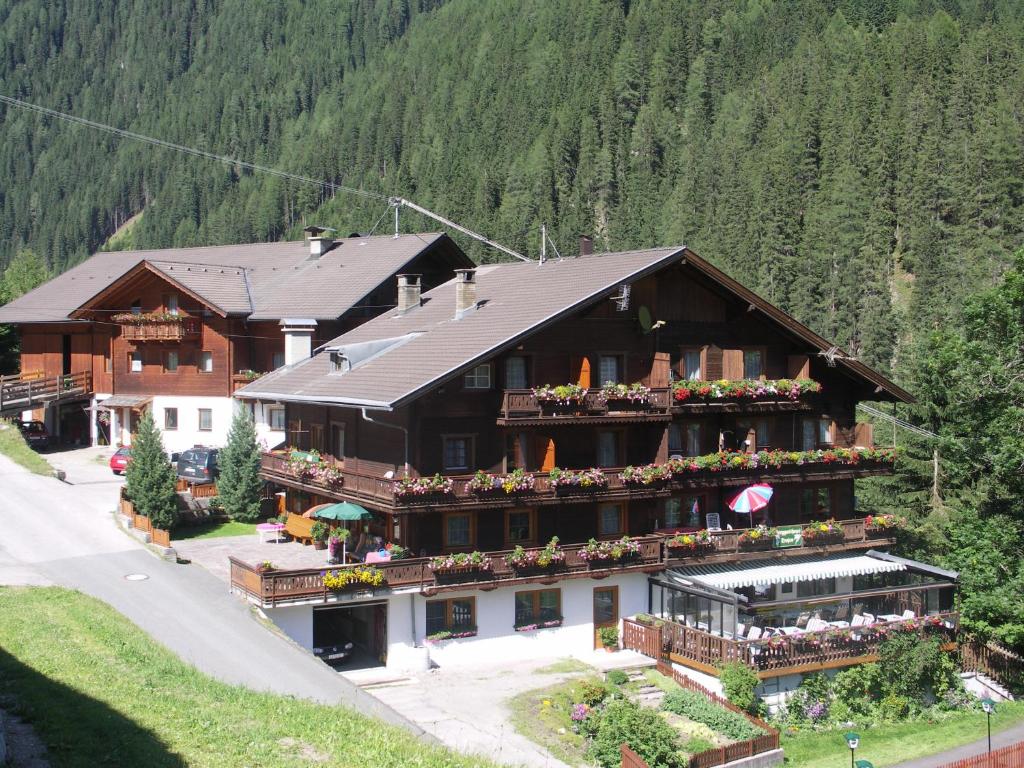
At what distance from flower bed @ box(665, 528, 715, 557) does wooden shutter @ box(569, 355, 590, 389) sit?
208 inches

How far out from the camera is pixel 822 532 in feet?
115

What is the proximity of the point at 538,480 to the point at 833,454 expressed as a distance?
430 inches

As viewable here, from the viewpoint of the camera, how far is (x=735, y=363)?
35562 mm

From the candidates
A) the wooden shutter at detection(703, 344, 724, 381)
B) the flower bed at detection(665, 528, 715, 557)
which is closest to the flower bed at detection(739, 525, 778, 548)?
the flower bed at detection(665, 528, 715, 557)

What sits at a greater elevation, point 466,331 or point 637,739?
point 466,331

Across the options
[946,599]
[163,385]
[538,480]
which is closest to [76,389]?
[163,385]

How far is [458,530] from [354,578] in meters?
3.75

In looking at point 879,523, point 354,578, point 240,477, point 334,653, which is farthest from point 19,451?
point 879,523

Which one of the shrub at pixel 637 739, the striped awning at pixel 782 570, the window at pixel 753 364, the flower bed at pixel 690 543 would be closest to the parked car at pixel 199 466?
the flower bed at pixel 690 543

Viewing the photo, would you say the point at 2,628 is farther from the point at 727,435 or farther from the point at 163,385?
the point at 163,385

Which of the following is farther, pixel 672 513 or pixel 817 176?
pixel 817 176

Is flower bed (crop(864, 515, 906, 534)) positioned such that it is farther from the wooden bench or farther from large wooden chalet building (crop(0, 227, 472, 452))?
large wooden chalet building (crop(0, 227, 472, 452))

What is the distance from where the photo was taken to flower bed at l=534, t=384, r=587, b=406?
100 ft

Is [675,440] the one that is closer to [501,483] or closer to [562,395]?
[562,395]
